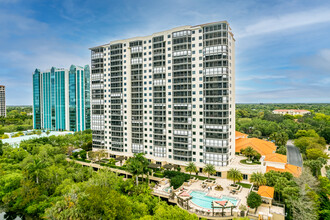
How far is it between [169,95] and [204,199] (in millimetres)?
34339

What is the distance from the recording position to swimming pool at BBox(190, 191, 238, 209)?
4303cm

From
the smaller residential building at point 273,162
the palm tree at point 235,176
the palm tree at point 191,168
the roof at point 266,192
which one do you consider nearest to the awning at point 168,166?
the palm tree at point 191,168

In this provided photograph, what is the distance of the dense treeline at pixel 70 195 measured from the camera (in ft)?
119

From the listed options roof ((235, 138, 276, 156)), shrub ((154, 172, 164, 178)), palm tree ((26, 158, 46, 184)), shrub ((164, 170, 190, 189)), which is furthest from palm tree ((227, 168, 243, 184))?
palm tree ((26, 158, 46, 184))

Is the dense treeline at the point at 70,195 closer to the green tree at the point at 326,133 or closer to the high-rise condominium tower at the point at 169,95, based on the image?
the high-rise condominium tower at the point at 169,95

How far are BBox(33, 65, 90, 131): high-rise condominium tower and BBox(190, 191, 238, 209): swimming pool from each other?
101825 mm

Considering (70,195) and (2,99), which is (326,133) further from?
(2,99)

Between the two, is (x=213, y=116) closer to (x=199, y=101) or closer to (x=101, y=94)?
(x=199, y=101)

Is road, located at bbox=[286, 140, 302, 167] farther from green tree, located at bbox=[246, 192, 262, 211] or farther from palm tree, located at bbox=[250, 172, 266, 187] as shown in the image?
green tree, located at bbox=[246, 192, 262, 211]

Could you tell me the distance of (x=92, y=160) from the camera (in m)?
73.8

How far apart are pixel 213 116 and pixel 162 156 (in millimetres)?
23240

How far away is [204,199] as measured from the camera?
4519cm

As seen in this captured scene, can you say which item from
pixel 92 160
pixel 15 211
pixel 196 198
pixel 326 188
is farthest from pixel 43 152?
pixel 326 188

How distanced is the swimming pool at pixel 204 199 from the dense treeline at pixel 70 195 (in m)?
8.51
